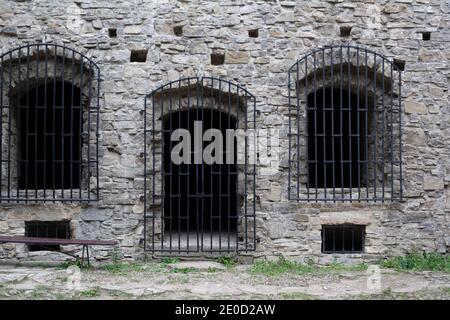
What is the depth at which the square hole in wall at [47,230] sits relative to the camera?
607 cm

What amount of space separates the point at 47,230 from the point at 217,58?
322cm

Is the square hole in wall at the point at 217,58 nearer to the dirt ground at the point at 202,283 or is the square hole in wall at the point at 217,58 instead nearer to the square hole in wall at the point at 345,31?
the square hole in wall at the point at 345,31

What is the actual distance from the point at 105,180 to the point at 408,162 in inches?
157

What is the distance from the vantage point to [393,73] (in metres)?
6.20

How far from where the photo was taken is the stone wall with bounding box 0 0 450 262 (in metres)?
6.04

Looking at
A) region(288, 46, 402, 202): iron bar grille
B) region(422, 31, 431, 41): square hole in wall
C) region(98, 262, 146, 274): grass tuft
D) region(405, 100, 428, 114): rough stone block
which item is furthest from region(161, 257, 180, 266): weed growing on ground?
region(422, 31, 431, 41): square hole in wall

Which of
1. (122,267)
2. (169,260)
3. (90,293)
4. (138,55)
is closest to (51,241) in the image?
(122,267)

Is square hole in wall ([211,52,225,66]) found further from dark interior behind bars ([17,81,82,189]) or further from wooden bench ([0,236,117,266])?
wooden bench ([0,236,117,266])

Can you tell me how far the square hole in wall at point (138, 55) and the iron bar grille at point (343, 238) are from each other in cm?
325

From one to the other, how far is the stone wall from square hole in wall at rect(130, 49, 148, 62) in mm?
60

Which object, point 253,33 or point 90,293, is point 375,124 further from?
point 90,293

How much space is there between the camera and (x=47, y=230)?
621 cm

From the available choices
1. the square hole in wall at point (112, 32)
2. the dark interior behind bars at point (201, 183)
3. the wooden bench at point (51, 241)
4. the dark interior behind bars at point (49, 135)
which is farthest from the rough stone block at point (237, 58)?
the wooden bench at point (51, 241)
